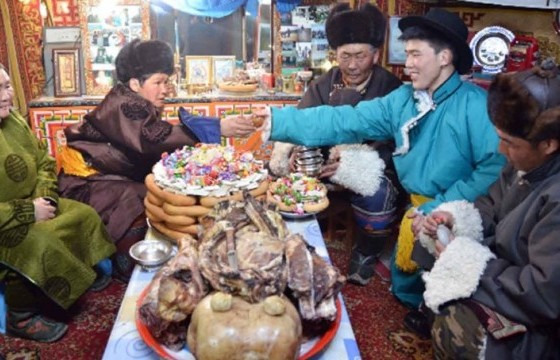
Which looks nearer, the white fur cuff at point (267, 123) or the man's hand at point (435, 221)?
the man's hand at point (435, 221)

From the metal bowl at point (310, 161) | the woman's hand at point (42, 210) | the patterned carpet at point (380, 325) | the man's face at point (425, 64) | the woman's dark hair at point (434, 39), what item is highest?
the woman's dark hair at point (434, 39)

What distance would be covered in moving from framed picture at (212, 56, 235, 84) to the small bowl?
2.94m

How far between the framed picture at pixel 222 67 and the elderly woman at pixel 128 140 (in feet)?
5.52

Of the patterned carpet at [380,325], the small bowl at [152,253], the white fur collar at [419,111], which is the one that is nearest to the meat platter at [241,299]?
the small bowl at [152,253]

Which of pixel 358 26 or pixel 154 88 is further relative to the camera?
pixel 358 26

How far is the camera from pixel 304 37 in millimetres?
5004

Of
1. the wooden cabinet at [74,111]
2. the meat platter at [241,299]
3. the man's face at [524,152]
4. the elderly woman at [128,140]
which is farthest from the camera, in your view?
the wooden cabinet at [74,111]

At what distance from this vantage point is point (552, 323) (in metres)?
1.89

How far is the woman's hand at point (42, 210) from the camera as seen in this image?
8.84 ft

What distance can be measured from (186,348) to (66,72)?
3.65 meters

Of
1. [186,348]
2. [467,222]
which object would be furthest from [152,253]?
[467,222]

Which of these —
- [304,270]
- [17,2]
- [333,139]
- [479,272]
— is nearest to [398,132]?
[333,139]

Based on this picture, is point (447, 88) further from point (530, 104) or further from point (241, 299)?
point (241, 299)

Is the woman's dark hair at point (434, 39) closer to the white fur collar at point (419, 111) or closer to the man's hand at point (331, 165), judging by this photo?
the white fur collar at point (419, 111)
